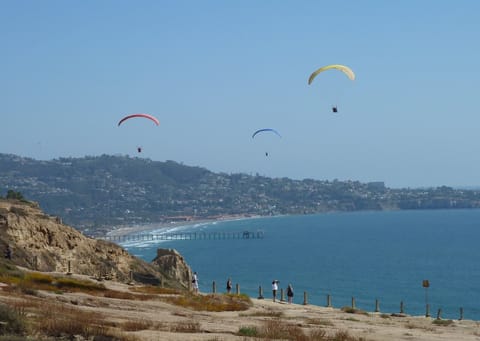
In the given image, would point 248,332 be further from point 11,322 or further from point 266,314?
point 266,314

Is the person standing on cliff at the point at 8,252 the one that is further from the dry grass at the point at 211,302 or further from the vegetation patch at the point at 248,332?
the vegetation patch at the point at 248,332

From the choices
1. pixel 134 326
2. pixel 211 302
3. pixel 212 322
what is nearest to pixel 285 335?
pixel 134 326

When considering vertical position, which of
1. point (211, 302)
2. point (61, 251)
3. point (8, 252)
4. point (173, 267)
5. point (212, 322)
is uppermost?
point (8, 252)

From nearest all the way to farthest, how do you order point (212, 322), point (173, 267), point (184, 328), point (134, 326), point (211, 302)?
1. point (134, 326)
2. point (184, 328)
3. point (212, 322)
4. point (211, 302)
5. point (173, 267)

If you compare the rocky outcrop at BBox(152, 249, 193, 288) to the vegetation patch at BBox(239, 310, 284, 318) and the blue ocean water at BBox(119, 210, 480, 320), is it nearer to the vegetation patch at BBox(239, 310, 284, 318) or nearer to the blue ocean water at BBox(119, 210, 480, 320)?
the blue ocean water at BBox(119, 210, 480, 320)

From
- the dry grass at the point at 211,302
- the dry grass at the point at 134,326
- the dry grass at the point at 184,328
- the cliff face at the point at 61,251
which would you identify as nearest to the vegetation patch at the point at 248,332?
the dry grass at the point at 184,328

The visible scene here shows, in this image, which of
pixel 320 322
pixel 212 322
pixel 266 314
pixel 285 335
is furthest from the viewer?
pixel 266 314

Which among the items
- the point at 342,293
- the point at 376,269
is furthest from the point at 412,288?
the point at 376,269
